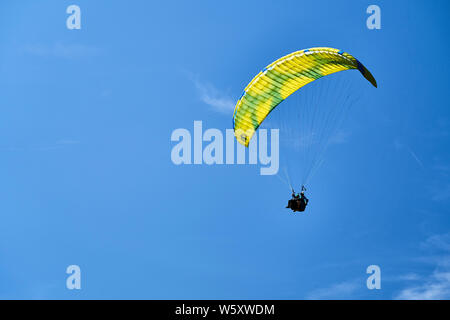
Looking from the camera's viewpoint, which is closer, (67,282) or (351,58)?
(351,58)

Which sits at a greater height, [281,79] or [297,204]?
→ [281,79]

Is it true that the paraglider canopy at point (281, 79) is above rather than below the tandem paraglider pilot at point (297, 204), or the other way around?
above

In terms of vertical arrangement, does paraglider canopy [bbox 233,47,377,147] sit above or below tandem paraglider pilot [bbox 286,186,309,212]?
above
